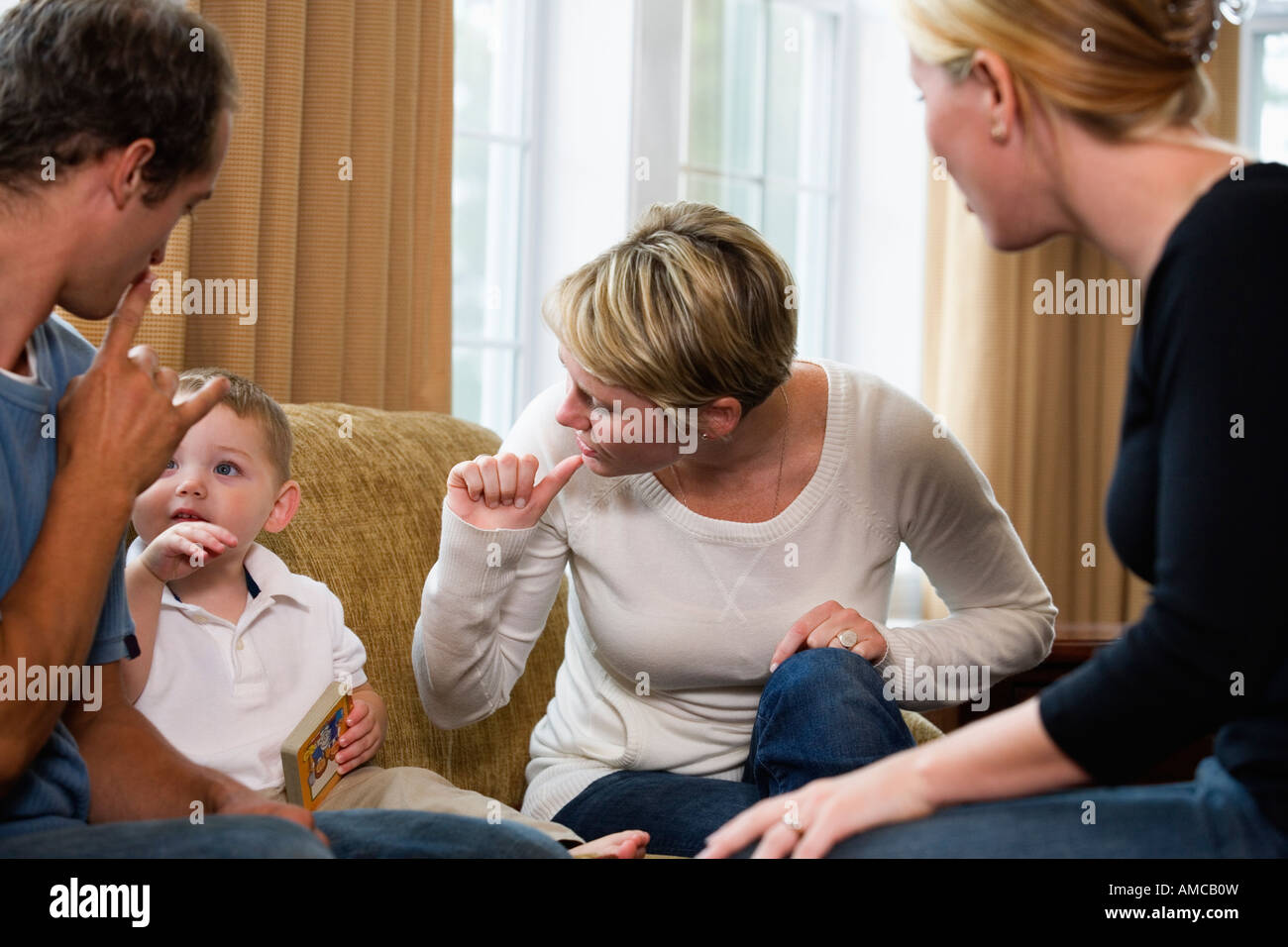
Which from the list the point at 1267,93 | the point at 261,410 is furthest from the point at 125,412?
the point at 1267,93

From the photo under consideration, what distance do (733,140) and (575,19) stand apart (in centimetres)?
65

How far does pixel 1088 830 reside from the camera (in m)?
0.92

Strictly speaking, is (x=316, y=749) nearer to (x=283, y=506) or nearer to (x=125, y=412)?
(x=283, y=506)

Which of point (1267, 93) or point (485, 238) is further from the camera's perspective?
point (1267, 93)

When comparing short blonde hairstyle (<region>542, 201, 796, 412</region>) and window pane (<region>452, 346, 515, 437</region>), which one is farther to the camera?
window pane (<region>452, 346, 515, 437</region>)

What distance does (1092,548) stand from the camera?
3861 millimetres

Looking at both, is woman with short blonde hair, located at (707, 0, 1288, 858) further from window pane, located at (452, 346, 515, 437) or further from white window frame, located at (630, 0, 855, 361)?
window pane, located at (452, 346, 515, 437)

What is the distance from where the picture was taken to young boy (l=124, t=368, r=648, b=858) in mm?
1417

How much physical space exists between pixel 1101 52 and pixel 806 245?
3.03m

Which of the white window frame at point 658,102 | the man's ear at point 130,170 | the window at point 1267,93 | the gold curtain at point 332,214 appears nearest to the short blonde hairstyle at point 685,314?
the man's ear at point 130,170

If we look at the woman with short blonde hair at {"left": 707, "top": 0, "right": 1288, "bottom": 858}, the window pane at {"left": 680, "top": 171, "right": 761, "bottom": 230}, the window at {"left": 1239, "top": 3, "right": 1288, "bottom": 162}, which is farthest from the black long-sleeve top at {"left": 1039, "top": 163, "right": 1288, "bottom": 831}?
the window at {"left": 1239, "top": 3, "right": 1288, "bottom": 162}

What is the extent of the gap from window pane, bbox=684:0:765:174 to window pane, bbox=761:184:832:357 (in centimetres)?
19
